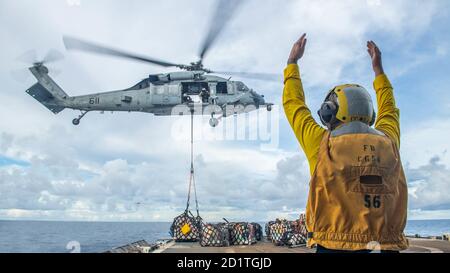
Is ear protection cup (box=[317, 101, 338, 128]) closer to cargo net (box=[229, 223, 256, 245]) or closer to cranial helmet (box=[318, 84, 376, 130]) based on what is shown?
cranial helmet (box=[318, 84, 376, 130])

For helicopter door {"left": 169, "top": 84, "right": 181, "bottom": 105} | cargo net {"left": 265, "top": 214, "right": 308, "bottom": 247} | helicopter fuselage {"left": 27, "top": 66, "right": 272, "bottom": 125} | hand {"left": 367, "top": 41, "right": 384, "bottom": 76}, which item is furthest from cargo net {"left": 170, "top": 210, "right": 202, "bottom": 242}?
hand {"left": 367, "top": 41, "right": 384, "bottom": 76}

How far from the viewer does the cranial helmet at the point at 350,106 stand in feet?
8.95

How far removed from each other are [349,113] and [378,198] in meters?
0.63

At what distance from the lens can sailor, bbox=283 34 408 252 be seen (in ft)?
8.43

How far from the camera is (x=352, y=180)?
257cm

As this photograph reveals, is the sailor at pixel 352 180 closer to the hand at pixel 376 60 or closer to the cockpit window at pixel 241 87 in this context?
the hand at pixel 376 60

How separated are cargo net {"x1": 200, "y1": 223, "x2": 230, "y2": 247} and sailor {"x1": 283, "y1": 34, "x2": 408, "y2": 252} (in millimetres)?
10818

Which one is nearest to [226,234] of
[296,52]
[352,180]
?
[296,52]

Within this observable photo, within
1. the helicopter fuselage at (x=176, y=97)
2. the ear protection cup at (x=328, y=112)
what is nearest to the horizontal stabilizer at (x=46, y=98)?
the helicopter fuselage at (x=176, y=97)

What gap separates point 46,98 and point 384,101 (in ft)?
80.0

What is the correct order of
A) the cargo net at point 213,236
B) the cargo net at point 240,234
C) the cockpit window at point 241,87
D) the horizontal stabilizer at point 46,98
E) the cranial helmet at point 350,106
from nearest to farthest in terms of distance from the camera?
the cranial helmet at point 350,106
the cargo net at point 213,236
the cargo net at point 240,234
the cockpit window at point 241,87
the horizontal stabilizer at point 46,98

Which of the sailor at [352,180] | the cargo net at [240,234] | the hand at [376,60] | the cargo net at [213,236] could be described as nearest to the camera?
the sailor at [352,180]
